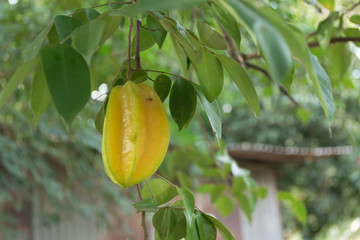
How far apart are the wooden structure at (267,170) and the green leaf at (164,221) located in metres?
4.05

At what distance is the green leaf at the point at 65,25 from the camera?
0.46 m

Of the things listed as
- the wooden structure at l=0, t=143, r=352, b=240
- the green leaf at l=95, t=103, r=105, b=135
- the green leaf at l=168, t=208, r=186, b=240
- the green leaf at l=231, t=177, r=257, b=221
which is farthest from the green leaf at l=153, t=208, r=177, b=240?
the wooden structure at l=0, t=143, r=352, b=240

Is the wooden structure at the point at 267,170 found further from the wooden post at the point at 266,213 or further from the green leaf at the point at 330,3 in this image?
the green leaf at the point at 330,3

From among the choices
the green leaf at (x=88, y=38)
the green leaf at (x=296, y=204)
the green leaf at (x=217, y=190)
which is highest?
the green leaf at (x=88, y=38)

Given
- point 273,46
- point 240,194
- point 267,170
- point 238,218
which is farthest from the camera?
point 267,170

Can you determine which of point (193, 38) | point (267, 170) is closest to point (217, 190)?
point (193, 38)

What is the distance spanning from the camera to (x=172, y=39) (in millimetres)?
512

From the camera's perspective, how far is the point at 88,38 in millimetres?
403

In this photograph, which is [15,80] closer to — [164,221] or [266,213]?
[164,221]

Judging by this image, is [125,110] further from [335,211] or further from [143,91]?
[335,211]

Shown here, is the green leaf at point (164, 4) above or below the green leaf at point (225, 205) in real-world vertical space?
above

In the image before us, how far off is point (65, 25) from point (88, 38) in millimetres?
79

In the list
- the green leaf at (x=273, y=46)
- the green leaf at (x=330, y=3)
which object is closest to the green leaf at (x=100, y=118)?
the green leaf at (x=273, y=46)

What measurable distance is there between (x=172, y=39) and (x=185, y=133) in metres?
2.07
